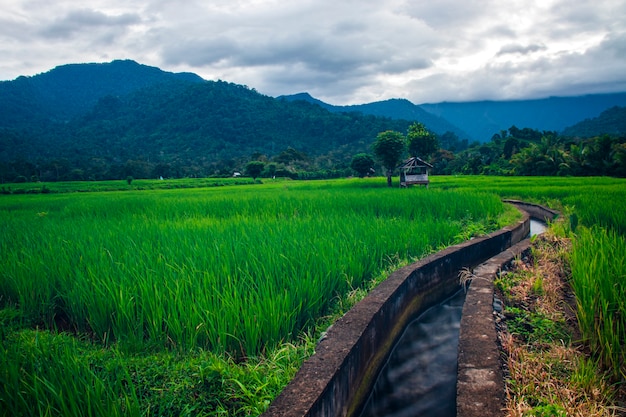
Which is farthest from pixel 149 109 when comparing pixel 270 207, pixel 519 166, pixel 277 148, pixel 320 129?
pixel 270 207

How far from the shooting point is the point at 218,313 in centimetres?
224

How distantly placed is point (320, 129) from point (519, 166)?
4826 cm

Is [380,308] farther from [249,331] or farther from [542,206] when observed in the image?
[542,206]

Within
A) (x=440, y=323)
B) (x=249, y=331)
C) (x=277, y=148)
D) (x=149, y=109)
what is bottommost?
(x=440, y=323)

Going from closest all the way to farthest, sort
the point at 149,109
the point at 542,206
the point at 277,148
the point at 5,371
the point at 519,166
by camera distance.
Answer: the point at 5,371 → the point at 542,206 → the point at 519,166 → the point at 277,148 → the point at 149,109

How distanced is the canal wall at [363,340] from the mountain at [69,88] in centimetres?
9459

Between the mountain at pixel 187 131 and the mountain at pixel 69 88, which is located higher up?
the mountain at pixel 69 88

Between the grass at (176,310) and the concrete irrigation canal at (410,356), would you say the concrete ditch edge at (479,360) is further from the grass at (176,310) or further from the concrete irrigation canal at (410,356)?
the grass at (176,310)

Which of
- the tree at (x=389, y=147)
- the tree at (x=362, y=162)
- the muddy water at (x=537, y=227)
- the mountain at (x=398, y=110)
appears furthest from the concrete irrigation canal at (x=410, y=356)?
the mountain at (x=398, y=110)

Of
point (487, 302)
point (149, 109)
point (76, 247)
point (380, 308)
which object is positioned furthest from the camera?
point (149, 109)

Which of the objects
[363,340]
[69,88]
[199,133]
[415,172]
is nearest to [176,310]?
[363,340]

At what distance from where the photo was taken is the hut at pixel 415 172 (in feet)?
56.3

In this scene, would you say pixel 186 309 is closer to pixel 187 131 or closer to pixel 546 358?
pixel 546 358

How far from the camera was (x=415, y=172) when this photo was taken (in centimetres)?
1766
